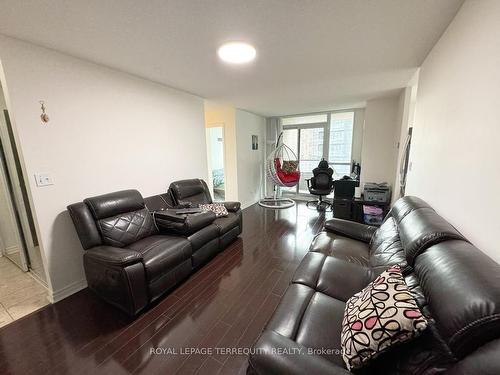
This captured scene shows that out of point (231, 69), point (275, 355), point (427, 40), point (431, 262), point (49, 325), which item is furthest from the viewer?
point (231, 69)

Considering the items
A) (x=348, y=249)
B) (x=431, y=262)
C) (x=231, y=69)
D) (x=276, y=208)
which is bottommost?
(x=276, y=208)

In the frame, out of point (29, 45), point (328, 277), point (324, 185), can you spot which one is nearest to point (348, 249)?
point (328, 277)

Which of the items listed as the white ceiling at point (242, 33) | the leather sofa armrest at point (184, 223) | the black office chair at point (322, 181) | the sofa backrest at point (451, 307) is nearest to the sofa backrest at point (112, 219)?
the leather sofa armrest at point (184, 223)

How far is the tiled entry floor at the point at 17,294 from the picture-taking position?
6.17ft

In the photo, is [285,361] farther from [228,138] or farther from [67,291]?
[228,138]

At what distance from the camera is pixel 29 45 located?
1803 mm

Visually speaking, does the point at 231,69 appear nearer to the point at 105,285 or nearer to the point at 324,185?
the point at 105,285

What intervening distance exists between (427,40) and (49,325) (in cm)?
407

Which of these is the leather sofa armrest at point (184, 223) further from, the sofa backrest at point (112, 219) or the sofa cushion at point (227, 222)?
the sofa cushion at point (227, 222)

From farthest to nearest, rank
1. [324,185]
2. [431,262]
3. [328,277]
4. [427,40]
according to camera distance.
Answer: [324,185] → [427,40] → [328,277] → [431,262]

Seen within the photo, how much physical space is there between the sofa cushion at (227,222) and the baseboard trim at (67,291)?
154cm

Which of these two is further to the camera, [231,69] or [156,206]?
[156,206]

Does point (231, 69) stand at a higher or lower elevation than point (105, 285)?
higher

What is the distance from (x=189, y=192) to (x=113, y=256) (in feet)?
5.41
